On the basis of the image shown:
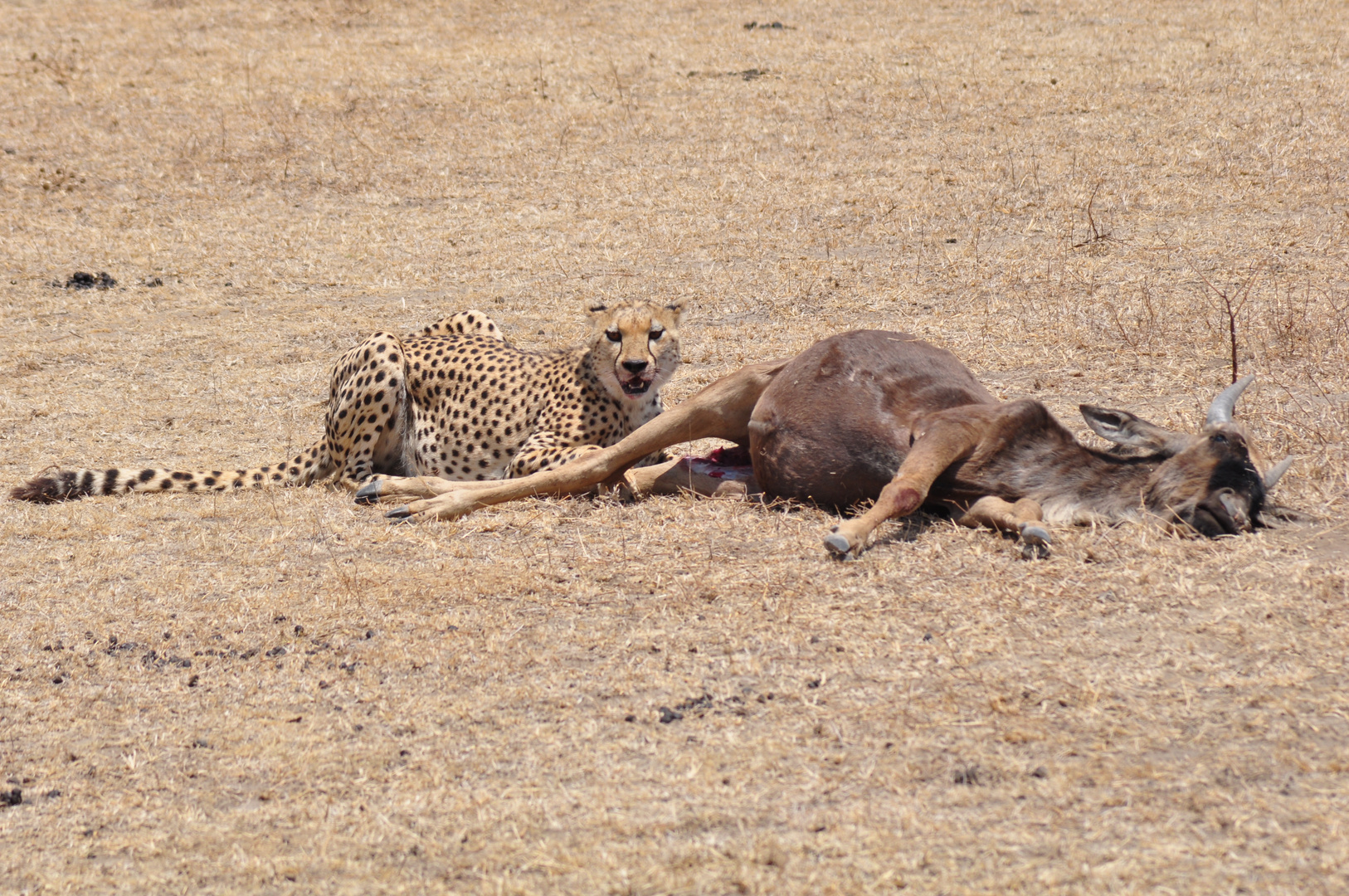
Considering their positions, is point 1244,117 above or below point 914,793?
above

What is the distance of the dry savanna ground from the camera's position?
129 inches

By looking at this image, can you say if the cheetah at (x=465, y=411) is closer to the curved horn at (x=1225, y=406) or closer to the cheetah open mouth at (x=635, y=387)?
the cheetah open mouth at (x=635, y=387)

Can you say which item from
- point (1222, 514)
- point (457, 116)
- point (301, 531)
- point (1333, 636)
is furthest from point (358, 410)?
point (457, 116)

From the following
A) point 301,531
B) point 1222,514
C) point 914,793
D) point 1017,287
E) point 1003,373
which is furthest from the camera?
point 1017,287

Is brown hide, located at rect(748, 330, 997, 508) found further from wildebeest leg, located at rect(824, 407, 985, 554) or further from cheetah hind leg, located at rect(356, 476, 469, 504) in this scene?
cheetah hind leg, located at rect(356, 476, 469, 504)

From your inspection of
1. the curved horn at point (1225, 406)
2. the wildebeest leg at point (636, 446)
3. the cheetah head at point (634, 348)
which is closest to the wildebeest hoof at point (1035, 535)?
the curved horn at point (1225, 406)

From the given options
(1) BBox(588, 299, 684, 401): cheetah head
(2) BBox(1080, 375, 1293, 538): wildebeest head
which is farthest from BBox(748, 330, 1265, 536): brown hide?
(1) BBox(588, 299, 684, 401): cheetah head

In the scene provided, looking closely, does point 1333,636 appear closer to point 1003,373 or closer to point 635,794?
point 635,794

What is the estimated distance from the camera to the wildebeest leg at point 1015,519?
185 inches

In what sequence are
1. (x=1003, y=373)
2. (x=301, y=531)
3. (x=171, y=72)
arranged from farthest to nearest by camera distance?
(x=171, y=72) < (x=1003, y=373) < (x=301, y=531)

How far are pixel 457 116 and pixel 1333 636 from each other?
12187mm

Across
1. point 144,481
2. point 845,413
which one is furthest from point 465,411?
point 845,413

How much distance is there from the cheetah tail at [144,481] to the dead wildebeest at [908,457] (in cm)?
75

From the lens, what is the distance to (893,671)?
13.1 feet
